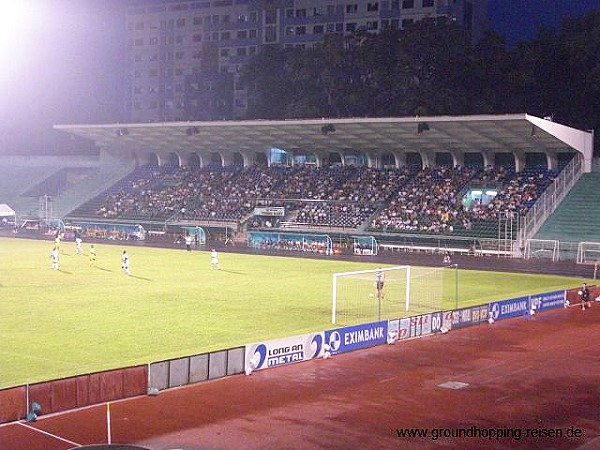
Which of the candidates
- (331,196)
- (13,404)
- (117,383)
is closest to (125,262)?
(117,383)

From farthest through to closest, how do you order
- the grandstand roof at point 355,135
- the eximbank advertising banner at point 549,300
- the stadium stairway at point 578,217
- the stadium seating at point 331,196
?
1. the stadium seating at point 331,196
2. the grandstand roof at point 355,135
3. the stadium stairway at point 578,217
4. the eximbank advertising banner at point 549,300

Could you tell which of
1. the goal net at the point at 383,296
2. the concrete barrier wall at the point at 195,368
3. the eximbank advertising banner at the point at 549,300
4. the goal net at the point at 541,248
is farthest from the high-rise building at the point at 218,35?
the concrete barrier wall at the point at 195,368

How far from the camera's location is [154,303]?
107ft

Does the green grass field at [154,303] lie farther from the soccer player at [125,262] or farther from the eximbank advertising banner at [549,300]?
the eximbank advertising banner at [549,300]

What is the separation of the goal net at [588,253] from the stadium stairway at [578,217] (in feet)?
3.10

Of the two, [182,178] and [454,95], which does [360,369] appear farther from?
[182,178]

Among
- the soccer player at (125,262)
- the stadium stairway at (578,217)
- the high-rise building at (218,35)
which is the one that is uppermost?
the high-rise building at (218,35)

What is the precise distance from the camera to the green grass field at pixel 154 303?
75.4ft

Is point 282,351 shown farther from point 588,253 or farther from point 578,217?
point 578,217

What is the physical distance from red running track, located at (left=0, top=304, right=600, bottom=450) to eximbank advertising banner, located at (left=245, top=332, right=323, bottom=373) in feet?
1.00

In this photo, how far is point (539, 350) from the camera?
25.9 meters

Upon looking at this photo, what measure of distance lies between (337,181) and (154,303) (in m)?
43.1

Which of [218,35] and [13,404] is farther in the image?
[218,35]

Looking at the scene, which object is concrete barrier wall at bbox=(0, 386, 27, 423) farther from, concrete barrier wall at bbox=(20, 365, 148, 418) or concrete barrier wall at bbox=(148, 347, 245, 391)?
concrete barrier wall at bbox=(148, 347, 245, 391)
